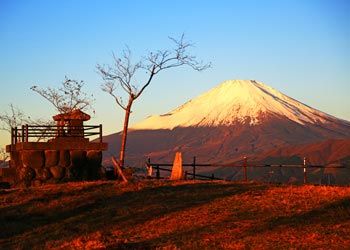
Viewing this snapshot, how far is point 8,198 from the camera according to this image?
94.4ft

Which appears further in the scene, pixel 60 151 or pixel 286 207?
pixel 60 151

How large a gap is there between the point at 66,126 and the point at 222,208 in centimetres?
1425

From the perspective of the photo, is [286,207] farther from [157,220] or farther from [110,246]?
[110,246]

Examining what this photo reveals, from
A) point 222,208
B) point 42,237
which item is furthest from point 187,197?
point 42,237

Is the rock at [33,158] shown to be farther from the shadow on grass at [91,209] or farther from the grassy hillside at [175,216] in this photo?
the shadow on grass at [91,209]

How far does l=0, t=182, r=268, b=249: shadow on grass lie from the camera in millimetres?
23047

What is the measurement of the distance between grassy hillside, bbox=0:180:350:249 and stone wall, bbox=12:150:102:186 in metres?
4.52

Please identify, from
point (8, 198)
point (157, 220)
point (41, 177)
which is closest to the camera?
point (157, 220)

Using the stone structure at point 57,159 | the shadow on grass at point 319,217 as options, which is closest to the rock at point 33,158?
the stone structure at point 57,159

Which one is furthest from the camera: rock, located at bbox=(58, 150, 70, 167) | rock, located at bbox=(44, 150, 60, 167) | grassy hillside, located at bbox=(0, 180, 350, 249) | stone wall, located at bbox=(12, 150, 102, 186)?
rock, located at bbox=(58, 150, 70, 167)

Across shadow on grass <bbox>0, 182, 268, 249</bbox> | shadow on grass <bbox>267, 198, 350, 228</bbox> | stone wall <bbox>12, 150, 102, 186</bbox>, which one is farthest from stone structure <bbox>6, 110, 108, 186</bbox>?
shadow on grass <bbox>267, 198, 350, 228</bbox>

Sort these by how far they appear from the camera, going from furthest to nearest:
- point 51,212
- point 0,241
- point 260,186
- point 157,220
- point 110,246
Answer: point 260,186 < point 51,212 < point 157,220 < point 0,241 < point 110,246

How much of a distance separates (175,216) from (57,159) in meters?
13.4

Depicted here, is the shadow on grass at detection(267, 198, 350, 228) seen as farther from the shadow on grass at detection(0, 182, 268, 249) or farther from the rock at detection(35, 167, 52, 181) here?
the rock at detection(35, 167, 52, 181)
